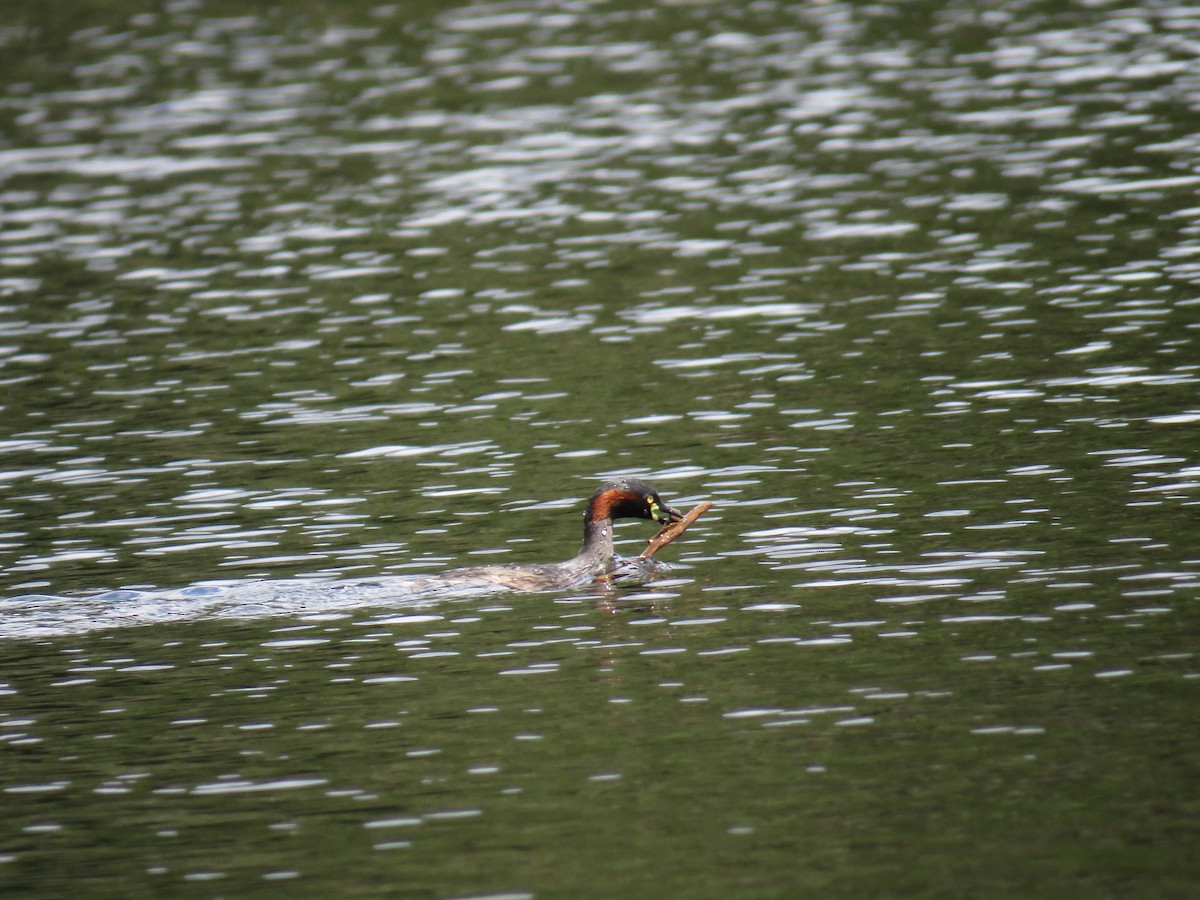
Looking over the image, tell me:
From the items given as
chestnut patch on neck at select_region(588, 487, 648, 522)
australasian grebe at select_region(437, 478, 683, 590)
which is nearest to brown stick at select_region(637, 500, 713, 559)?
australasian grebe at select_region(437, 478, 683, 590)

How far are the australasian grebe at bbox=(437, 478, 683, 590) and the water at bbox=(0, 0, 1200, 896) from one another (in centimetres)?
32

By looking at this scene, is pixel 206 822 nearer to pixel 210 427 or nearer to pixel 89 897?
pixel 89 897

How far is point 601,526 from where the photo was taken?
20781mm

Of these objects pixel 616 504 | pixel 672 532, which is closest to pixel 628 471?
pixel 616 504

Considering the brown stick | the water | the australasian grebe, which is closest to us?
the water

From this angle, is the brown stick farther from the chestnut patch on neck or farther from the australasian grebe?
A: the chestnut patch on neck

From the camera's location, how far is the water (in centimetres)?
1383

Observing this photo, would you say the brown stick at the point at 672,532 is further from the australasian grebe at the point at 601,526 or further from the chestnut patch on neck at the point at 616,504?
the chestnut patch on neck at the point at 616,504

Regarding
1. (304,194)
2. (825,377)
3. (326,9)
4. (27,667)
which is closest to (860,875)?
(27,667)

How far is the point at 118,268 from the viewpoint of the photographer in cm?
3953

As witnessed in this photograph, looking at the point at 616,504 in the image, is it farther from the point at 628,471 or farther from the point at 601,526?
the point at 628,471

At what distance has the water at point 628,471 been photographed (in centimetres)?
1383

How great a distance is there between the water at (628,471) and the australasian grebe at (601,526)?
32 centimetres

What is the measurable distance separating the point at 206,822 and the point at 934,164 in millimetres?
29522
